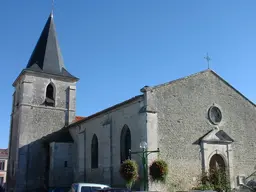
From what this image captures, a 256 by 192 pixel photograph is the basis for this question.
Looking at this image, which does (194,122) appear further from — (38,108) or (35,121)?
(38,108)

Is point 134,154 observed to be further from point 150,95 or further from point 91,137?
point 91,137

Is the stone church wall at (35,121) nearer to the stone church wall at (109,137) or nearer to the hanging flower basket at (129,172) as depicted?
the stone church wall at (109,137)

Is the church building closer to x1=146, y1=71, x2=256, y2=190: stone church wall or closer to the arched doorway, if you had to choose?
x1=146, y1=71, x2=256, y2=190: stone church wall

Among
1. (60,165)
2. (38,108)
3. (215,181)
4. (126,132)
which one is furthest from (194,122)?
(38,108)

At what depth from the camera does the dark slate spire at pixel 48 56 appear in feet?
91.5

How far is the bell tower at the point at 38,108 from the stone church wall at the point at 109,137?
4.36m

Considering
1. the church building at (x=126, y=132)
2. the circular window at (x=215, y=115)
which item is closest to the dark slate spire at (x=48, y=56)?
the church building at (x=126, y=132)

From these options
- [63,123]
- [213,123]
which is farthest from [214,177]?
[63,123]

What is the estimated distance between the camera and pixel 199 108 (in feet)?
62.3

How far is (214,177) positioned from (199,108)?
415cm

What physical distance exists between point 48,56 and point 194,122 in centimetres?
1566

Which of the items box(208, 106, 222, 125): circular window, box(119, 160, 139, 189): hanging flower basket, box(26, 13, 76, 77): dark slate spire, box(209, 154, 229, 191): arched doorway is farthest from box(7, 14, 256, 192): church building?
box(119, 160, 139, 189): hanging flower basket

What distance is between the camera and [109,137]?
19.6m

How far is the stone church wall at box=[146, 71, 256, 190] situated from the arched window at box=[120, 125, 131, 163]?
2211 millimetres
